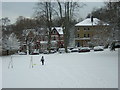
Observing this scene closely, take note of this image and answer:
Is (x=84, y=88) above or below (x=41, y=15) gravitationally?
below

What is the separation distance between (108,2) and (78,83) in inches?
951

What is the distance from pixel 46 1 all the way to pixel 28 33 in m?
27.5

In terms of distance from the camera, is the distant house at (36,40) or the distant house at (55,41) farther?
the distant house at (55,41)

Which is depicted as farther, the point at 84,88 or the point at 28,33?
the point at 28,33

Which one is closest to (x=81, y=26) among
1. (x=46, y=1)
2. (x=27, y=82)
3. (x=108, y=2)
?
(x=46, y=1)

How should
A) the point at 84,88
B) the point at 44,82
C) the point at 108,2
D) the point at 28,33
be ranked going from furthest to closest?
the point at 28,33 → the point at 108,2 → the point at 44,82 → the point at 84,88

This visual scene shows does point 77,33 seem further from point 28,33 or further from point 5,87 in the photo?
point 5,87

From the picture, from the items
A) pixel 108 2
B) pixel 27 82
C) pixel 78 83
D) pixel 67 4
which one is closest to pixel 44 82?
pixel 27 82

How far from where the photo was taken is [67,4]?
52031 millimetres

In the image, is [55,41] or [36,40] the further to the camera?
[55,41]

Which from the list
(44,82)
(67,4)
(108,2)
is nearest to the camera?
(44,82)

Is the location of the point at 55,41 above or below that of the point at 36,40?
below

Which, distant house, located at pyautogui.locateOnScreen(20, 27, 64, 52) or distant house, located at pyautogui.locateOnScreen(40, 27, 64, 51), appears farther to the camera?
distant house, located at pyautogui.locateOnScreen(40, 27, 64, 51)

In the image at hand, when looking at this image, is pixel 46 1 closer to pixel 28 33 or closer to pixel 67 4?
pixel 67 4
